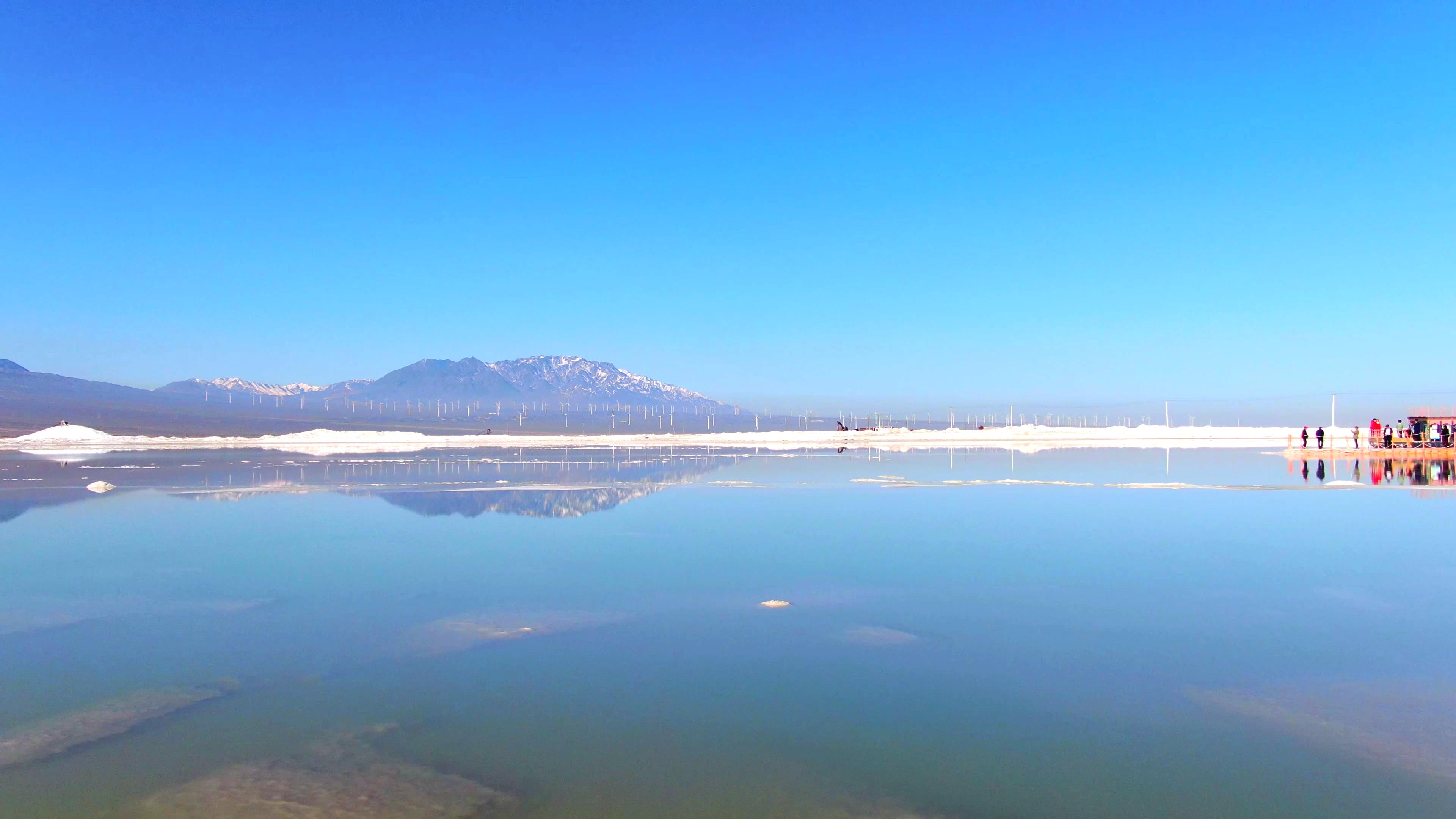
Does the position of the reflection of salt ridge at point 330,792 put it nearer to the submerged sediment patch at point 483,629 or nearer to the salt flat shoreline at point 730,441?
the submerged sediment patch at point 483,629

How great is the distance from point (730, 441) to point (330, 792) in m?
58.9

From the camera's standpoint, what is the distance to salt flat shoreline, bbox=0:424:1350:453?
50.1 meters

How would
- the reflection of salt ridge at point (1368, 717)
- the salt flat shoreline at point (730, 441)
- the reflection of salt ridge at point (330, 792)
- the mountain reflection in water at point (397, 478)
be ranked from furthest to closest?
the salt flat shoreline at point (730, 441), the mountain reflection in water at point (397, 478), the reflection of salt ridge at point (1368, 717), the reflection of salt ridge at point (330, 792)

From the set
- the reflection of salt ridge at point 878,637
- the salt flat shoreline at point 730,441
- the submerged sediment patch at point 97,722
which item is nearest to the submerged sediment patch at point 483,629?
the submerged sediment patch at point 97,722

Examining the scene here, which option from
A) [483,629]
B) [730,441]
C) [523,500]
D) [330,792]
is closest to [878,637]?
[483,629]

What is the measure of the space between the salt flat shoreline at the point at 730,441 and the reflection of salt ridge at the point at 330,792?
4087cm

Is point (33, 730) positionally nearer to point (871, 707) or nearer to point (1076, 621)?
point (871, 707)

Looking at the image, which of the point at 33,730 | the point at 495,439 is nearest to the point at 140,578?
the point at 33,730

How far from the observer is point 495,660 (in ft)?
22.0

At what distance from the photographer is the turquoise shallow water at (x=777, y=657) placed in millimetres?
4609

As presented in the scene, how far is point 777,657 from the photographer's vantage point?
6777 millimetres

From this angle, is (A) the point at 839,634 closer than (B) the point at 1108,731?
No

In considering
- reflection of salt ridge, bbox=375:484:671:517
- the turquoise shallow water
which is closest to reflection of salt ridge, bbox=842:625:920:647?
the turquoise shallow water

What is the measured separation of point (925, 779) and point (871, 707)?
106 centimetres
